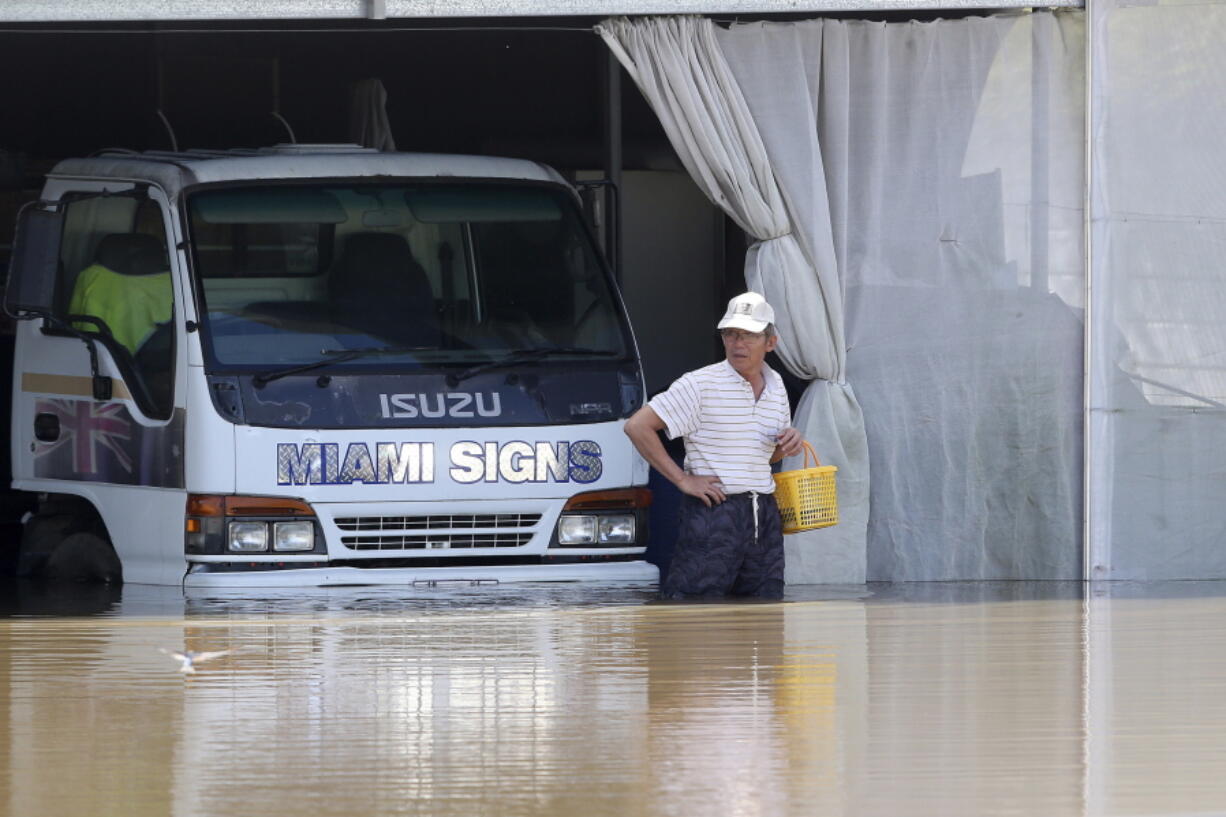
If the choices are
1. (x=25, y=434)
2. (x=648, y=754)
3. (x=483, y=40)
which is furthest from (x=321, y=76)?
(x=648, y=754)

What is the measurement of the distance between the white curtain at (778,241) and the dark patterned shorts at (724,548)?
909 millimetres

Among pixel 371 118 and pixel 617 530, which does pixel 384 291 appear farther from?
pixel 371 118

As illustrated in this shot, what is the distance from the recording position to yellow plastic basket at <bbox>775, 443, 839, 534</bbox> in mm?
8805

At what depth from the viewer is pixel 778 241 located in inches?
384

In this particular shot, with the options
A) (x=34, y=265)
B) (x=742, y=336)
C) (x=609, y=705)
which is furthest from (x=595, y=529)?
(x=34, y=265)

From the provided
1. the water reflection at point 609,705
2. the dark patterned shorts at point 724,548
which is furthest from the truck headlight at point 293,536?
Answer: the dark patterned shorts at point 724,548

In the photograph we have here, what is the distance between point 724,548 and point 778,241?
1.77m

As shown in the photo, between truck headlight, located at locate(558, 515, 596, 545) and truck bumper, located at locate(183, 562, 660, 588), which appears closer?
truck bumper, located at locate(183, 562, 660, 588)

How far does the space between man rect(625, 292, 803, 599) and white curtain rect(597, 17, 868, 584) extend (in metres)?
0.92

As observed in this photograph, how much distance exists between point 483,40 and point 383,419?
20.2ft

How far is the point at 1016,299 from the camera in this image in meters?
9.84

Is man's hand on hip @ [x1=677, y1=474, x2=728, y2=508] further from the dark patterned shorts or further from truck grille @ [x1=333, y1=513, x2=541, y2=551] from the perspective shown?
truck grille @ [x1=333, y1=513, x2=541, y2=551]

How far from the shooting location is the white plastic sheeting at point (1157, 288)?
967cm

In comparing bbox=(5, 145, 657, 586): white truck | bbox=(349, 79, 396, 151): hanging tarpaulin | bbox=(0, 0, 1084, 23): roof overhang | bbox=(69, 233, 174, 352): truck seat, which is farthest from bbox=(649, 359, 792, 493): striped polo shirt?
bbox=(349, 79, 396, 151): hanging tarpaulin
